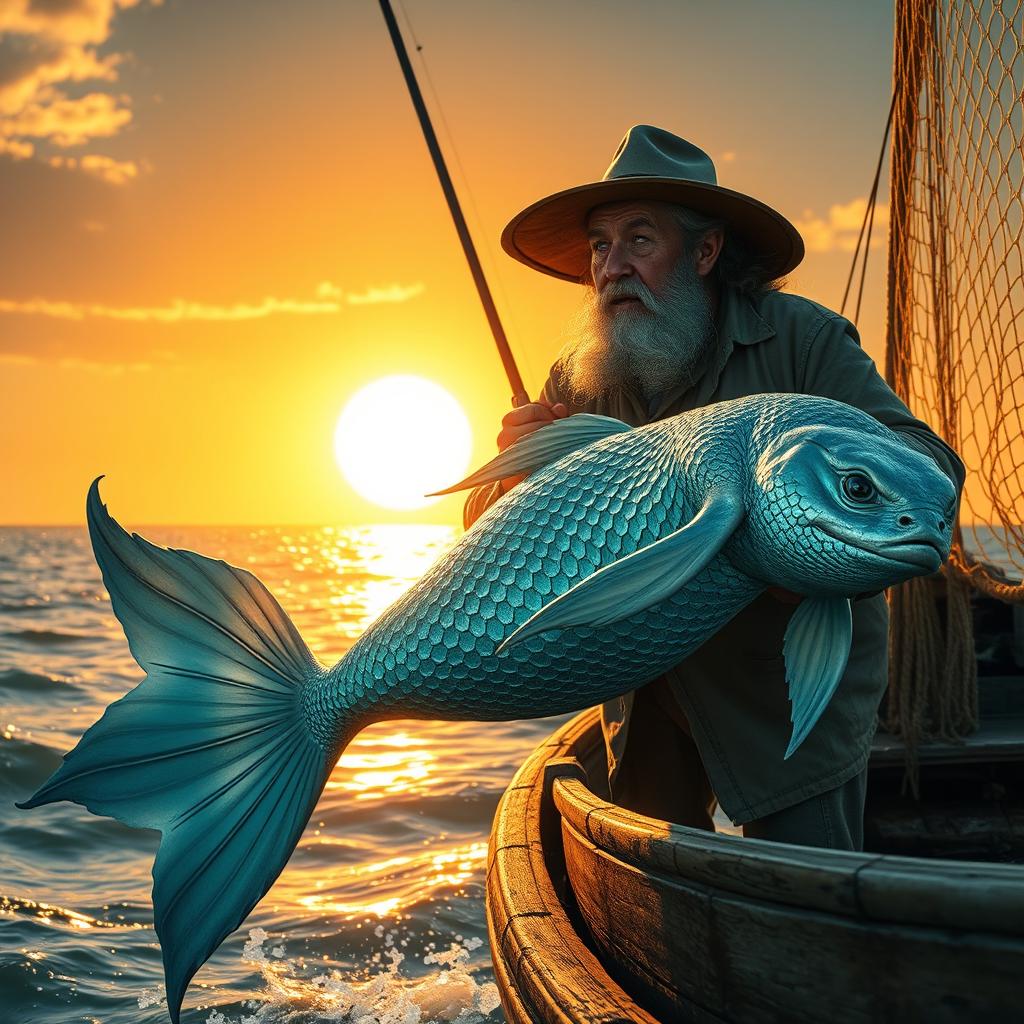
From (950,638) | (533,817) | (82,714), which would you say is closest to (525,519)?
(533,817)

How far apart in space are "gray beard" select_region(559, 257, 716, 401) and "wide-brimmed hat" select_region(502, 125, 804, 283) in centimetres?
18

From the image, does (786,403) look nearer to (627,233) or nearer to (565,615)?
(565,615)

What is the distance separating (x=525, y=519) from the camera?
64.0 inches

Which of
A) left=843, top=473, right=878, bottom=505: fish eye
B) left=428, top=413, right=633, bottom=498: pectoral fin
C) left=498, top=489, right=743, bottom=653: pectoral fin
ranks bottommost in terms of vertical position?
left=498, top=489, right=743, bottom=653: pectoral fin

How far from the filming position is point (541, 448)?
69.9 inches

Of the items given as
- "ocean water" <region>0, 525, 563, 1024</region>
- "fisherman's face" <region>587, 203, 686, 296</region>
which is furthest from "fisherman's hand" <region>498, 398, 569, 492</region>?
"fisherman's face" <region>587, 203, 686, 296</region>

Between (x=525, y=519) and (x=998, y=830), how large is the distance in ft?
8.63

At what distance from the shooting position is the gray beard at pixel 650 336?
2465mm

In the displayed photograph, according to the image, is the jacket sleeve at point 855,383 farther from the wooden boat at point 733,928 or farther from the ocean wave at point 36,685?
the ocean wave at point 36,685

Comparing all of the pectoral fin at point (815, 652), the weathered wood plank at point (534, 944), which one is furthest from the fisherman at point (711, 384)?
the pectoral fin at point (815, 652)

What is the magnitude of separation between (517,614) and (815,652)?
0.45 m

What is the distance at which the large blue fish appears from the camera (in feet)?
4.66

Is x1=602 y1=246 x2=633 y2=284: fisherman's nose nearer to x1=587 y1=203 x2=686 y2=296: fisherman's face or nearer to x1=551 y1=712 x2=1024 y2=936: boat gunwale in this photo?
x1=587 y1=203 x2=686 y2=296: fisherman's face

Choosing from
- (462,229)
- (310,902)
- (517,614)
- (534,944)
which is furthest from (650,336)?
(310,902)
